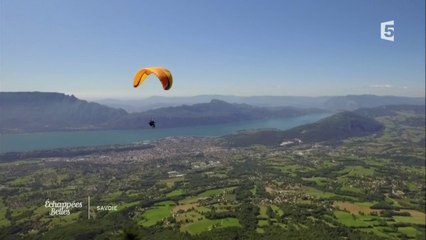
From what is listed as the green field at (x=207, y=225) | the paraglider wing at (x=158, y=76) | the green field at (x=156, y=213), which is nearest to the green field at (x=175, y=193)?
the green field at (x=156, y=213)

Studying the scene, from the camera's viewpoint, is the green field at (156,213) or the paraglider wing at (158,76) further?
the green field at (156,213)

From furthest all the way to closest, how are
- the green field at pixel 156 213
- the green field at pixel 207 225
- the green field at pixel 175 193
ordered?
the green field at pixel 175 193 < the green field at pixel 156 213 < the green field at pixel 207 225

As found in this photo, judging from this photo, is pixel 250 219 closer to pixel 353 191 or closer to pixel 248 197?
pixel 248 197

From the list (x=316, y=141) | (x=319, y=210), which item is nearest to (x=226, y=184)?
(x=319, y=210)

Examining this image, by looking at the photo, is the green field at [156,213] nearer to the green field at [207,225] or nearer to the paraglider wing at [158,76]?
the green field at [207,225]

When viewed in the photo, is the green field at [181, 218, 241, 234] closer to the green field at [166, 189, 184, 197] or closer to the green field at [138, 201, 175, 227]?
the green field at [138, 201, 175, 227]

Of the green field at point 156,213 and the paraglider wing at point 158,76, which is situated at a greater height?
the paraglider wing at point 158,76

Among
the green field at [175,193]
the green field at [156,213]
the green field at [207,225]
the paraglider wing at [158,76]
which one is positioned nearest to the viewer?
the paraglider wing at [158,76]

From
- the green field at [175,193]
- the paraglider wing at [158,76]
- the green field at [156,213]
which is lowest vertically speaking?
the green field at [175,193]

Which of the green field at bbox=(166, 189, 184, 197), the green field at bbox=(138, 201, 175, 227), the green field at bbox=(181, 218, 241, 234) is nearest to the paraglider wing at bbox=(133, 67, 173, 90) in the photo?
the green field at bbox=(181, 218, 241, 234)
